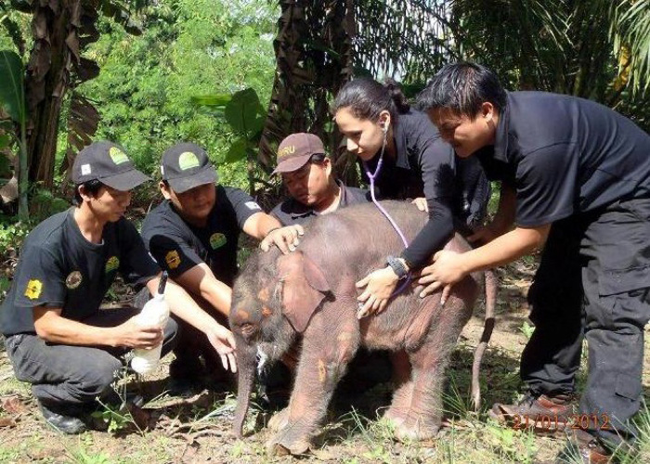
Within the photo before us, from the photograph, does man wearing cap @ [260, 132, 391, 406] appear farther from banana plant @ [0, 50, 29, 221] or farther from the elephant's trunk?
banana plant @ [0, 50, 29, 221]

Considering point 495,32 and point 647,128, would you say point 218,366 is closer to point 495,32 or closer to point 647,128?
point 495,32

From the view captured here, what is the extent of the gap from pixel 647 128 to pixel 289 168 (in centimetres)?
644

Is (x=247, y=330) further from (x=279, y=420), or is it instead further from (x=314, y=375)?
(x=279, y=420)

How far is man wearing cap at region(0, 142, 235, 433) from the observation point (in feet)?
14.0

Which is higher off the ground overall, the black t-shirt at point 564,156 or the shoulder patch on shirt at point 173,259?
the black t-shirt at point 564,156

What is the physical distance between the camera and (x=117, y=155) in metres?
4.36

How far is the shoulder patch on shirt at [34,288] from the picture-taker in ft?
13.9

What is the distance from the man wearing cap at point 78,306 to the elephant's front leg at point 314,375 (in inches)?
22.0

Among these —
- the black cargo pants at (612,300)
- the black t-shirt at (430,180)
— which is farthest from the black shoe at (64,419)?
the black cargo pants at (612,300)

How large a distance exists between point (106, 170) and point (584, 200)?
2.52m

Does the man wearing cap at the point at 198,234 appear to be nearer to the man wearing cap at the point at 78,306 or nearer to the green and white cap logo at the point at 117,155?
the man wearing cap at the point at 78,306

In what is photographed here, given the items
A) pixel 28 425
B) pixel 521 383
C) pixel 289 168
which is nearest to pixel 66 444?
pixel 28 425

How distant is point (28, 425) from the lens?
4.68m

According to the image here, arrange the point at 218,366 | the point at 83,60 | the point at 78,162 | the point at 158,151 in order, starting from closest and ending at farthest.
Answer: the point at 78,162, the point at 218,366, the point at 83,60, the point at 158,151
